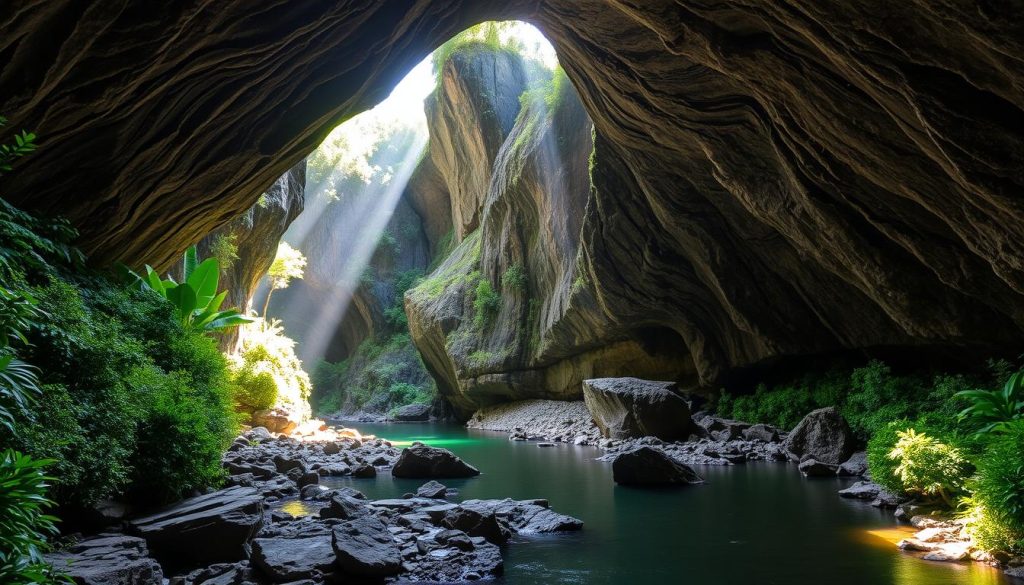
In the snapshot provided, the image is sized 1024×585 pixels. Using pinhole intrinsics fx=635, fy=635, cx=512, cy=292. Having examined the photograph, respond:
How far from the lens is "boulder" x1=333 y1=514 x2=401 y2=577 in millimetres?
5801

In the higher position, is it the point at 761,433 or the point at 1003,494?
the point at 1003,494

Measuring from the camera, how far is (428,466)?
40.7 ft

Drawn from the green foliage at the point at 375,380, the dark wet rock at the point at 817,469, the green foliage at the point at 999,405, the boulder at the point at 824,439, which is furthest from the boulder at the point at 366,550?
the green foliage at the point at 375,380

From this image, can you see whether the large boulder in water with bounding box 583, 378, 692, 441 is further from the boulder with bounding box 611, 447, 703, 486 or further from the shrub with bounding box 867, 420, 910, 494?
the shrub with bounding box 867, 420, 910, 494

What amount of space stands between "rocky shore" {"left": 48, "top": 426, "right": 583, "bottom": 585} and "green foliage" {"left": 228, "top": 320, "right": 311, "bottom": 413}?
9.90m

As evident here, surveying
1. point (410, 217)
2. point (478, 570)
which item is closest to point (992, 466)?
point (478, 570)

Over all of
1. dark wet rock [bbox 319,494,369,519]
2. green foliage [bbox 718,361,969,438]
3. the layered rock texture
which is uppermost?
the layered rock texture

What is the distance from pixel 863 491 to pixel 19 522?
1002 centimetres

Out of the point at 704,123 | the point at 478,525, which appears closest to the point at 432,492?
the point at 478,525

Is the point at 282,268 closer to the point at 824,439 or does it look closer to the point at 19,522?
the point at 824,439

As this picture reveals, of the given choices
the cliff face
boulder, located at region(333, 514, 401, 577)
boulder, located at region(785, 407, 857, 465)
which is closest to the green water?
boulder, located at region(785, 407, 857, 465)

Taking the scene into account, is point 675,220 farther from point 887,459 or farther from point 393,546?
point 393,546

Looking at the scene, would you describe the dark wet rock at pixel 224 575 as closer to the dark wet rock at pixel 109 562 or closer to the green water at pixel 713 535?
the dark wet rock at pixel 109 562

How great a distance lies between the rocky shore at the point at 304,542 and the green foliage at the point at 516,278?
17.0 metres
